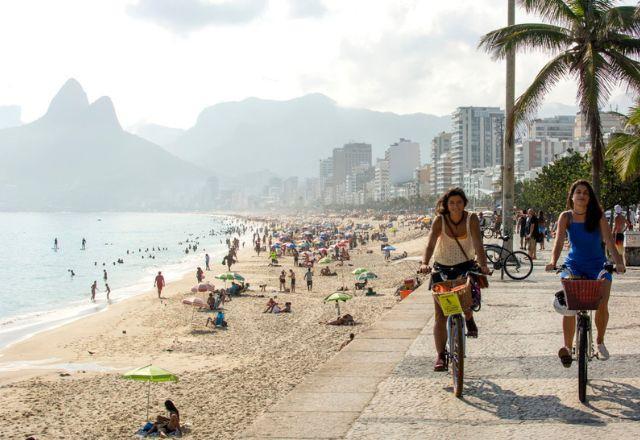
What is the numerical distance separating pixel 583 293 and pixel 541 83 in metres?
12.7

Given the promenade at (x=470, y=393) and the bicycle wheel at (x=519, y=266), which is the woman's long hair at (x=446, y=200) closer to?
the promenade at (x=470, y=393)

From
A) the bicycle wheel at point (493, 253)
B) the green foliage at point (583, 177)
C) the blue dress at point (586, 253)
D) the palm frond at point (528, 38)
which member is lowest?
the bicycle wheel at point (493, 253)

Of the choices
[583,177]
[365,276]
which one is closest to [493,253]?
[365,276]

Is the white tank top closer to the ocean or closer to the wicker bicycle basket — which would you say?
the wicker bicycle basket

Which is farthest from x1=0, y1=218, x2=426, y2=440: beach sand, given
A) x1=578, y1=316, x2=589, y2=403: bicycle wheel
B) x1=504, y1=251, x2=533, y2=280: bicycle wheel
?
x1=578, y1=316, x2=589, y2=403: bicycle wheel

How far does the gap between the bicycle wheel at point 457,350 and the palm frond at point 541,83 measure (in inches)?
477

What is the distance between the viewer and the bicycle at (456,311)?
5297mm

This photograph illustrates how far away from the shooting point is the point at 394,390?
5.72 metres

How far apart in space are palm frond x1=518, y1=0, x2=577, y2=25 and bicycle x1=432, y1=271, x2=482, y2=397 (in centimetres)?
1312

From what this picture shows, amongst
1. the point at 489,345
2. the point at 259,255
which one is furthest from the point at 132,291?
the point at 489,345

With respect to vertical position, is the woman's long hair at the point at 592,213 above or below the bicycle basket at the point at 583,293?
above

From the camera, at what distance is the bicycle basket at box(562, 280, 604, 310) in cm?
510

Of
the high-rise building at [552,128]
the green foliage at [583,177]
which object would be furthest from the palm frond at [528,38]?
the high-rise building at [552,128]

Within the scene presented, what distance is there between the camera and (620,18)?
51.0ft
